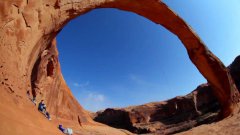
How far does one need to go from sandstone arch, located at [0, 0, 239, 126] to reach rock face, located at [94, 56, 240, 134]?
2096cm

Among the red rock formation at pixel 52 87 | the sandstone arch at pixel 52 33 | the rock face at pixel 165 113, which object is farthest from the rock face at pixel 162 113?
the sandstone arch at pixel 52 33

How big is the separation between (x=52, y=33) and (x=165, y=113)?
39.0 meters

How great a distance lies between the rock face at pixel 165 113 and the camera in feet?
115

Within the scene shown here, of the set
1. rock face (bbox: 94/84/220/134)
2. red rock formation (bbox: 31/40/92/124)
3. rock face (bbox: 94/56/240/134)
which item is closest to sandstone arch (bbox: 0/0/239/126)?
red rock formation (bbox: 31/40/92/124)

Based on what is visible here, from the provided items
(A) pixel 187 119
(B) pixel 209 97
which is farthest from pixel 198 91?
(A) pixel 187 119

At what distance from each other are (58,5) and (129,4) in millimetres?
4734

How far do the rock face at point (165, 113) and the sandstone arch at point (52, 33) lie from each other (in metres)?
21.0

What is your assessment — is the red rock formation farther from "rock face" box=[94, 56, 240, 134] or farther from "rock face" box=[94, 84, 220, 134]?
"rock face" box=[94, 84, 220, 134]

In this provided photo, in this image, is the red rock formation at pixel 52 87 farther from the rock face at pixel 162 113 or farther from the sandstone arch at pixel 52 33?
the rock face at pixel 162 113

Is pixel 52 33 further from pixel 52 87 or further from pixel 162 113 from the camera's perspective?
pixel 162 113

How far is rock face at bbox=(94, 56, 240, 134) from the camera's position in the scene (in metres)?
35.1

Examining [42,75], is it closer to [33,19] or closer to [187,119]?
[33,19]

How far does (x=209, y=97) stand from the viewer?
35500 mm

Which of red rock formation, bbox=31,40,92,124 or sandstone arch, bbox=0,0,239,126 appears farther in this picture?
red rock formation, bbox=31,40,92,124
